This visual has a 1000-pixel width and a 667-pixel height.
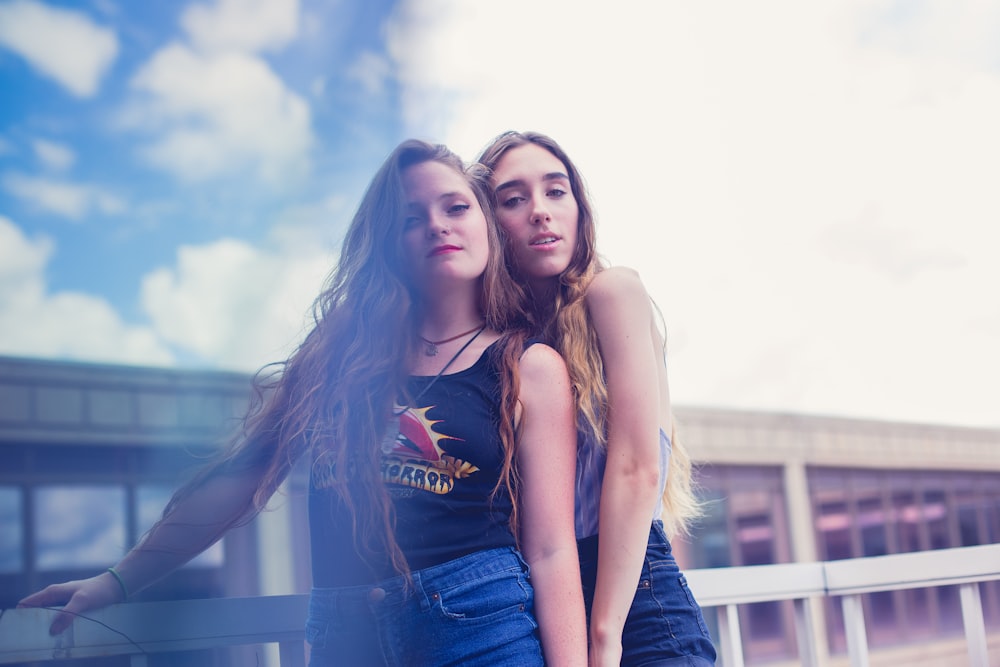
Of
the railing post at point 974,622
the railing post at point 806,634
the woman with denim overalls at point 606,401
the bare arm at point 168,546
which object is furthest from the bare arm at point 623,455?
the railing post at point 974,622

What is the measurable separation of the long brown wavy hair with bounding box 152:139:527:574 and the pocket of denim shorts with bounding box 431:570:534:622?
0.20 ft

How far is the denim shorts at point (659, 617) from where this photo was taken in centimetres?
90

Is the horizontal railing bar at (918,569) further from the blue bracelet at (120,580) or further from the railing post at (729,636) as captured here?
the blue bracelet at (120,580)

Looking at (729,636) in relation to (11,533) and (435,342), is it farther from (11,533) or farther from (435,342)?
(11,533)

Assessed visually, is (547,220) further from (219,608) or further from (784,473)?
(784,473)

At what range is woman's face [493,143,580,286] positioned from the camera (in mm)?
1040

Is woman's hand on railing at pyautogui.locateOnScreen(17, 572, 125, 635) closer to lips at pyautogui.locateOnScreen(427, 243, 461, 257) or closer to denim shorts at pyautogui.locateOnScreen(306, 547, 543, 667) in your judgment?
denim shorts at pyautogui.locateOnScreen(306, 547, 543, 667)

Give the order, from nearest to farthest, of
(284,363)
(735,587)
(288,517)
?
(284,363) < (735,587) < (288,517)

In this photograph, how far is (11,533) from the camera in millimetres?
809

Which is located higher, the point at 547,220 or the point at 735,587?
the point at 547,220

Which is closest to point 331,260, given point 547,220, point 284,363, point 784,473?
point 284,363

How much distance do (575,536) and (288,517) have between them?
2.85 m

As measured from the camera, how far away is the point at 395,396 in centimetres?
88

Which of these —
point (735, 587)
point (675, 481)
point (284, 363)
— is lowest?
point (735, 587)
